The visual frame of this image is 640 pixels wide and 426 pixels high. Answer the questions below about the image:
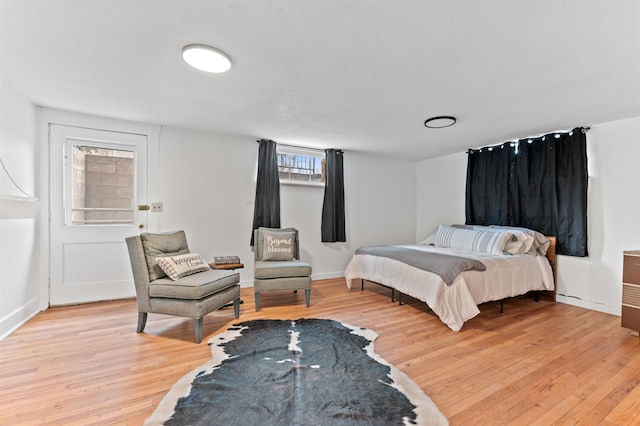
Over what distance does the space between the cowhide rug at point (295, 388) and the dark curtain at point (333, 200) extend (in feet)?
7.96

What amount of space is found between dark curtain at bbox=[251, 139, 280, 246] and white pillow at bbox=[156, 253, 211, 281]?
138 centimetres

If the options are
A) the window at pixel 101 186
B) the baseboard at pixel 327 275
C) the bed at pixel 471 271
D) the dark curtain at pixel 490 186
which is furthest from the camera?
the baseboard at pixel 327 275

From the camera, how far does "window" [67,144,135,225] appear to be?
338cm

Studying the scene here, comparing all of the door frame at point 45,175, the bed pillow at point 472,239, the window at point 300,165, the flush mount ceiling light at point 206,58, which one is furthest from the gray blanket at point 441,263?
the door frame at point 45,175

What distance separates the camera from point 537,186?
384 cm

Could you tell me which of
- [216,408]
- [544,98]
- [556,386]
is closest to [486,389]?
[556,386]

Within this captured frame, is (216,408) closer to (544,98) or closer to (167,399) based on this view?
(167,399)

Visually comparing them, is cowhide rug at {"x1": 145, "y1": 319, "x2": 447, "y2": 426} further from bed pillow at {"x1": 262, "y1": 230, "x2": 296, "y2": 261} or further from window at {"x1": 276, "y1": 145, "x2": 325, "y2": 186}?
window at {"x1": 276, "y1": 145, "x2": 325, "y2": 186}

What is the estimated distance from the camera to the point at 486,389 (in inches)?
70.8

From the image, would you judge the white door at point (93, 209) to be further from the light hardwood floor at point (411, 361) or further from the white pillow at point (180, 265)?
the white pillow at point (180, 265)

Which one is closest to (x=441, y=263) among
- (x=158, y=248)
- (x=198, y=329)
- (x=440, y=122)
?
(x=440, y=122)

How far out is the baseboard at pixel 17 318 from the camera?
A: 2.46 m

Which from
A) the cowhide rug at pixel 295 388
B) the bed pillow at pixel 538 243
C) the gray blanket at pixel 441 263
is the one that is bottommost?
the cowhide rug at pixel 295 388

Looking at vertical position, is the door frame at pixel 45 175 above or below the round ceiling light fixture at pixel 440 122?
below
